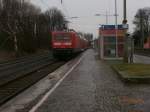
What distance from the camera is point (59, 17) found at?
123688 mm

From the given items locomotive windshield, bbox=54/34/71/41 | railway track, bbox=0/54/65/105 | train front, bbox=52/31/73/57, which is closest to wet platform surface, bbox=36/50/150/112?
railway track, bbox=0/54/65/105

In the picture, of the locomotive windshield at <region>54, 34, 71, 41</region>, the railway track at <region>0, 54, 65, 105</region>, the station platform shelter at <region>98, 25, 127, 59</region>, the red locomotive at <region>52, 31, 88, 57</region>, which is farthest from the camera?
the locomotive windshield at <region>54, 34, 71, 41</region>

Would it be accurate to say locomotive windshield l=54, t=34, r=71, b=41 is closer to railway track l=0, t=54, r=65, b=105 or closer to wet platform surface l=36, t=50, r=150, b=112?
railway track l=0, t=54, r=65, b=105

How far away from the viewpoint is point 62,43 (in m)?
42.0

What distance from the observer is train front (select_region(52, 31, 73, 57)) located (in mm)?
41781

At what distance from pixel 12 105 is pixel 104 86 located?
5.11 m

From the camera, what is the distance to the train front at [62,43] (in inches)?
1645

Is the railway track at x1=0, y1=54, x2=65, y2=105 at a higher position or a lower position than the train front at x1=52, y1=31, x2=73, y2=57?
lower

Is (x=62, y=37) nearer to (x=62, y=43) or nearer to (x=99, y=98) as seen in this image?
(x=62, y=43)

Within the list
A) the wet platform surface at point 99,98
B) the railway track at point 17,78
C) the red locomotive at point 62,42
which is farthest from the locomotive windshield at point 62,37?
the wet platform surface at point 99,98

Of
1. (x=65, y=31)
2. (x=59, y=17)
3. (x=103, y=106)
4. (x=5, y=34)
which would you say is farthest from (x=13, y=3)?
(x=103, y=106)

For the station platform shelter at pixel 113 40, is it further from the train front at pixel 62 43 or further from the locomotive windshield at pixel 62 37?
the locomotive windshield at pixel 62 37

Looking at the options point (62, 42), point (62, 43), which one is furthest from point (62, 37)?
point (62, 43)

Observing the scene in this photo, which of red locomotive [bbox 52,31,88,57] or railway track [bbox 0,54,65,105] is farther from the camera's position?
red locomotive [bbox 52,31,88,57]
